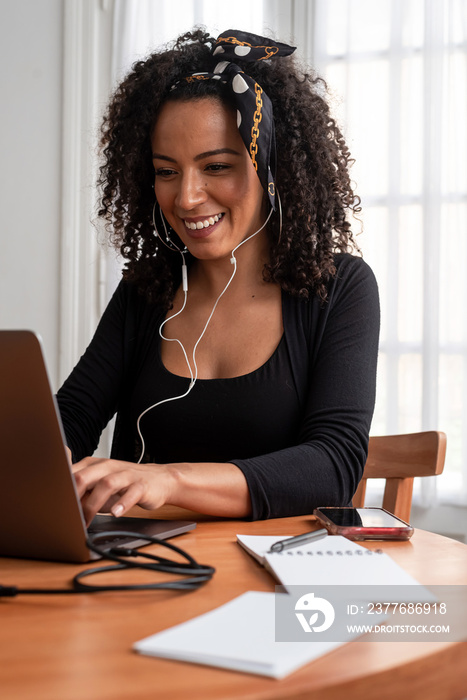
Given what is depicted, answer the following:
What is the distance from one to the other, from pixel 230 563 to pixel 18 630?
251mm

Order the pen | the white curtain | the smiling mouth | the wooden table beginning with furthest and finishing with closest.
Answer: the white curtain
the smiling mouth
the pen
the wooden table

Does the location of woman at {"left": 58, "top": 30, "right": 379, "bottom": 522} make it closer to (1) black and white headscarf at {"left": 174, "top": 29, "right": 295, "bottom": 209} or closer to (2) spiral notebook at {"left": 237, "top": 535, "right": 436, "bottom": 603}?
(1) black and white headscarf at {"left": 174, "top": 29, "right": 295, "bottom": 209}

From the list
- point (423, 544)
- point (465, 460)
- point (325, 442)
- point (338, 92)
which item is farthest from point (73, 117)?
point (423, 544)

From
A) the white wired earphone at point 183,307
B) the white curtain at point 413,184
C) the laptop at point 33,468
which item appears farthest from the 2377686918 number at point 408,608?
the white curtain at point 413,184

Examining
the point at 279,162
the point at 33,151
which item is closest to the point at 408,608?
the point at 279,162

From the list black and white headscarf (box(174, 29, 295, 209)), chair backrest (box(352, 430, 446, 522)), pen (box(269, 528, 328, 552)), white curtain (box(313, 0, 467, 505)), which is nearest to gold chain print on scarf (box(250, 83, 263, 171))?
black and white headscarf (box(174, 29, 295, 209))

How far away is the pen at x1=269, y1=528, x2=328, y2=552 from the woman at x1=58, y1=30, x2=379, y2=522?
31 cm

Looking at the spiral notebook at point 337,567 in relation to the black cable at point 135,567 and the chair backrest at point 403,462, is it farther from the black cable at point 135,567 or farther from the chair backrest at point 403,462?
the chair backrest at point 403,462

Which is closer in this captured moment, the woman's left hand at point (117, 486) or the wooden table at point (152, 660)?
the wooden table at point (152, 660)

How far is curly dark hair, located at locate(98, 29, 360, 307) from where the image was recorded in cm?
149

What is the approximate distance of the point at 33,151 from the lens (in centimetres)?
295

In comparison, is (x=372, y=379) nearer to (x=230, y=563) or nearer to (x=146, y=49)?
(x=230, y=563)

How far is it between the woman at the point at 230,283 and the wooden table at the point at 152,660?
54 cm

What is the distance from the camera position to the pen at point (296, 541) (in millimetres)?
755
